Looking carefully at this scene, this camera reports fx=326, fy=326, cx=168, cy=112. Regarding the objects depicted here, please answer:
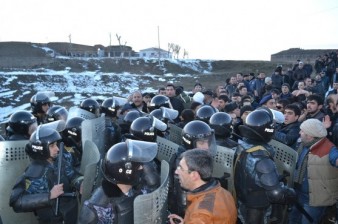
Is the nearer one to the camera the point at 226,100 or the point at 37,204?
the point at 37,204

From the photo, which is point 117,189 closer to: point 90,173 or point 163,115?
point 90,173

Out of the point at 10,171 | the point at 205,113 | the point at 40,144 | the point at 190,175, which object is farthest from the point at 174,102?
the point at 190,175

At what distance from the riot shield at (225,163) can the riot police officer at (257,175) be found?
0.67 ft

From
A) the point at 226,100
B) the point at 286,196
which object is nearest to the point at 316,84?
the point at 226,100

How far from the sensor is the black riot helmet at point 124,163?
2.69m

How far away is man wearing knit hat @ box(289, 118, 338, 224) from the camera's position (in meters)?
4.23

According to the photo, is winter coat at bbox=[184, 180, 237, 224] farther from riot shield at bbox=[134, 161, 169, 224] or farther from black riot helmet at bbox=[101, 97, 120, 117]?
black riot helmet at bbox=[101, 97, 120, 117]

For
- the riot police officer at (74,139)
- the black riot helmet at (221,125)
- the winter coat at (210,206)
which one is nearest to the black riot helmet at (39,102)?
the riot police officer at (74,139)

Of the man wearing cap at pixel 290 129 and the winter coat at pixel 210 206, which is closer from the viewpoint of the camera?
the winter coat at pixel 210 206

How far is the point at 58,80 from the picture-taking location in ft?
116

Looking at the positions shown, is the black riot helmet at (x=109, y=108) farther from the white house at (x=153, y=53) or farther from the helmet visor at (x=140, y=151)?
the white house at (x=153, y=53)

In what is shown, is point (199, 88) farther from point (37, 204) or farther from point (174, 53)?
point (174, 53)

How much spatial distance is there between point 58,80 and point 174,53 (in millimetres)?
51717

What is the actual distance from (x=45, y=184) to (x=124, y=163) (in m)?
1.32
